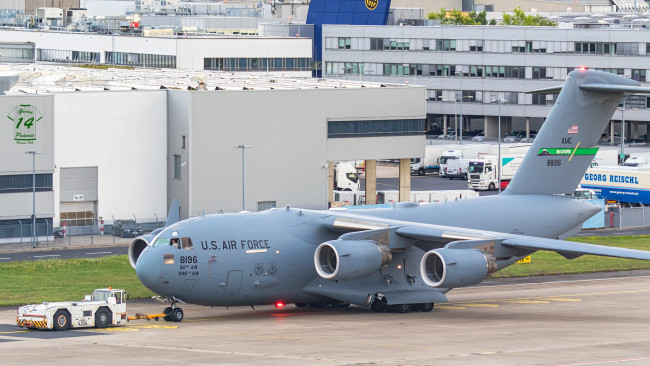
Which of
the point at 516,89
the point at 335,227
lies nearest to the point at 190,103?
the point at 335,227

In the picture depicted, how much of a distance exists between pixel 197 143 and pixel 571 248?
4479cm

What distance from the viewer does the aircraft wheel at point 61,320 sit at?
47312mm

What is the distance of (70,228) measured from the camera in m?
90.1

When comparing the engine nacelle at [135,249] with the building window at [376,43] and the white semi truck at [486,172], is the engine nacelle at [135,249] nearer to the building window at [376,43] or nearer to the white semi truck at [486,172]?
the white semi truck at [486,172]

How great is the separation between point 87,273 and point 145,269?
2045 centimetres

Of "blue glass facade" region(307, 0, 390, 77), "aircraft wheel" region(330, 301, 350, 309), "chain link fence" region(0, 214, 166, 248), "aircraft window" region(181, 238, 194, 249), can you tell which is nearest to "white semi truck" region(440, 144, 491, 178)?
"blue glass facade" region(307, 0, 390, 77)

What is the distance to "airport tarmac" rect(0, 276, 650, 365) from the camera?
132 feet

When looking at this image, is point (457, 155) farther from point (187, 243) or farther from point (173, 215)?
point (187, 243)

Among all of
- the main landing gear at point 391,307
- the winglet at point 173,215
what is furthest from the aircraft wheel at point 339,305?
the winglet at point 173,215

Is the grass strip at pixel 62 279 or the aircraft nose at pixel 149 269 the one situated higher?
the aircraft nose at pixel 149 269

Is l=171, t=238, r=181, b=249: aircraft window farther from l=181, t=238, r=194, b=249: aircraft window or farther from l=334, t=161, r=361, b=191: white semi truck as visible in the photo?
l=334, t=161, r=361, b=191: white semi truck

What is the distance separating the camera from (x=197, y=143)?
89000 millimetres

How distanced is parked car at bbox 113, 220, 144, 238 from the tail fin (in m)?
38.0

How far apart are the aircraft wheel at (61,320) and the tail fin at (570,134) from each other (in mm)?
23014
